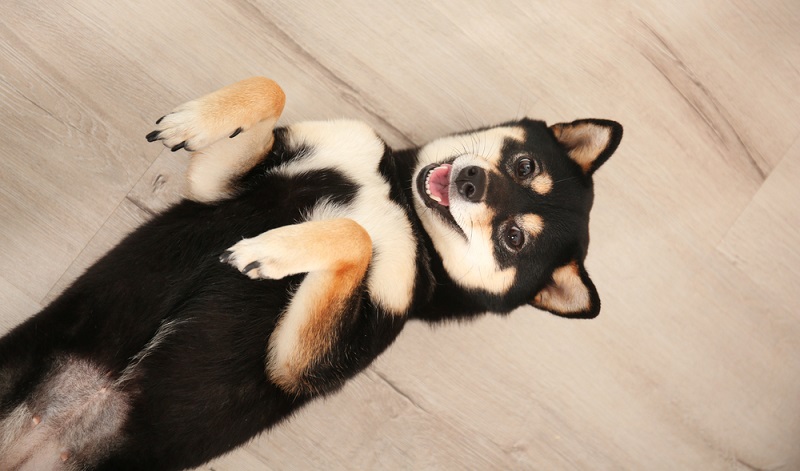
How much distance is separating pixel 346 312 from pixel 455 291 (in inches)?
20.5

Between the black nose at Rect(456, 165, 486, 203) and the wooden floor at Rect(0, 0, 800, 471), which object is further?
the wooden floor at Rect(0, 0, 800, 471)

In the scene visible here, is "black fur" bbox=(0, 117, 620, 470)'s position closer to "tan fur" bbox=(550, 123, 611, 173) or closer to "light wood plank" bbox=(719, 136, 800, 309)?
"tan fur" bbox=(550, 123, 611, 173)

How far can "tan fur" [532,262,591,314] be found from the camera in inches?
72.7

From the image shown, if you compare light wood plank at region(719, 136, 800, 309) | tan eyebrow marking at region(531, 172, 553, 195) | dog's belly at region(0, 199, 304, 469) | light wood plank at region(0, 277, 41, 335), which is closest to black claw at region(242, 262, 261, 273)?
dog's belly at region(0, 199, 304, 469)

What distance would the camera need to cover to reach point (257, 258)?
1561 millimetres

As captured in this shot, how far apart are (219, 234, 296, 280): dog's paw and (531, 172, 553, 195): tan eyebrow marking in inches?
35.9

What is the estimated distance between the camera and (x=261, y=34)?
2.28 metres

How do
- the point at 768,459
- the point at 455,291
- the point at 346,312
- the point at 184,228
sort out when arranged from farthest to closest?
the point at 768,459
the point at 455,291
the point at 184,228
the point at 346,312

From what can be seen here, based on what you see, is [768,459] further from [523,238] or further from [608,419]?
[523,238]

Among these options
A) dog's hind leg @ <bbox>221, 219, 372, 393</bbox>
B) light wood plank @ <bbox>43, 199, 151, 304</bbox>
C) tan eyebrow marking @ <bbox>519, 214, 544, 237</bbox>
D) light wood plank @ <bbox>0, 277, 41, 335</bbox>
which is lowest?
light wood plank @ <bbox>0, 277, 41, 335</bbox>

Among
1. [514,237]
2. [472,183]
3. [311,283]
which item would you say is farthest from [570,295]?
[311,283]

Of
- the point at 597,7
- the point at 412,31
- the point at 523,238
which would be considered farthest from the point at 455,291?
the point at 597,7

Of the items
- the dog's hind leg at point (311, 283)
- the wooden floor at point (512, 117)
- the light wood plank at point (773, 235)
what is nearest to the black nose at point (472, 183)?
the dog's hind leg at point (311, 283)

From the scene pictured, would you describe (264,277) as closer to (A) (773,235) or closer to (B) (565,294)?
(B) (565,294)
